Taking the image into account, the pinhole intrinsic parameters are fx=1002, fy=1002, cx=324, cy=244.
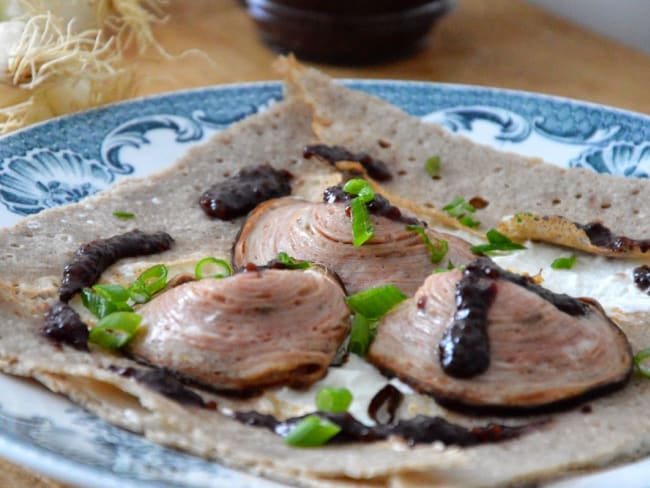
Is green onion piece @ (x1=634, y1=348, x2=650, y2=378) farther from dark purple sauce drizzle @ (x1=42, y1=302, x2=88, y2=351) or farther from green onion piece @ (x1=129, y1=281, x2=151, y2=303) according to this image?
dark purple sauce drizzle @ (x1=42, y1=302, x2=88, y2=351)

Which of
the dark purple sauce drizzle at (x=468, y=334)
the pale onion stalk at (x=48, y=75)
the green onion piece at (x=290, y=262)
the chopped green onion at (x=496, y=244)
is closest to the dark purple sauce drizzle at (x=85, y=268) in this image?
the green onion piece at (x=290, y=262)

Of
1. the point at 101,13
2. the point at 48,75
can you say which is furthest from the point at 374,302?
the point at 101,13

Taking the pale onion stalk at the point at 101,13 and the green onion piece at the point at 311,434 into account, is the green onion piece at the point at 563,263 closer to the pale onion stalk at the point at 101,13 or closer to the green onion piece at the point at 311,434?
the green onion piece at the point at 311,434

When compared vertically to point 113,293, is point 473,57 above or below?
below

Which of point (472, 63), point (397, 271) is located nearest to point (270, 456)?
point (397, 271)

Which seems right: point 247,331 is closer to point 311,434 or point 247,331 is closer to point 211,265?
point 311,434

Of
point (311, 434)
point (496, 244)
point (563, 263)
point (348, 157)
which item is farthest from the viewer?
point (348, 157)

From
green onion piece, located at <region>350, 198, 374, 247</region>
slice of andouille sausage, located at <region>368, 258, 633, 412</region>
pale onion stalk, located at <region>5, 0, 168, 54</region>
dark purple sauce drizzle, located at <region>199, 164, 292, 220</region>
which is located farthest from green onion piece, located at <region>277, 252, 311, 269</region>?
pale onion stalk, located at <region>5, 0, 168, 54</region>

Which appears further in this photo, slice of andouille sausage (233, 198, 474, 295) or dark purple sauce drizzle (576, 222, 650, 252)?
dark purple sauce drizzle (576, 222, 650, 252)
